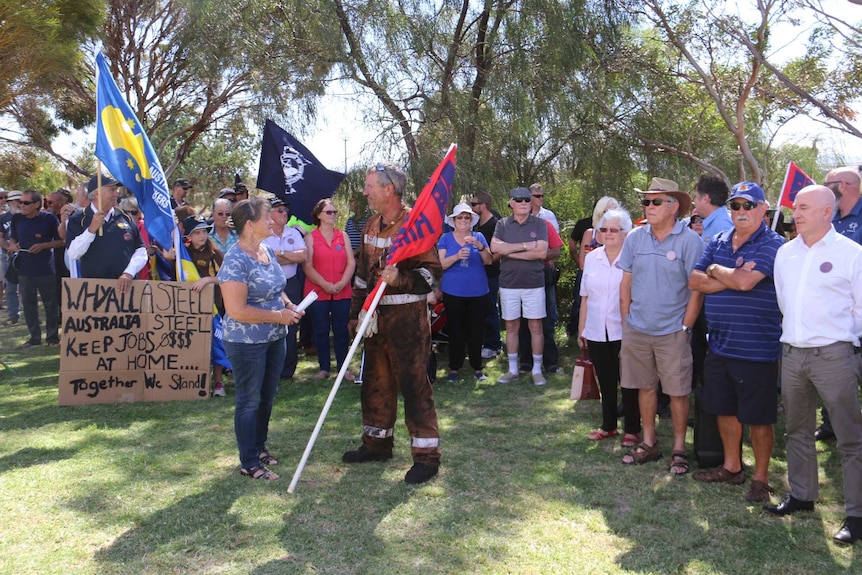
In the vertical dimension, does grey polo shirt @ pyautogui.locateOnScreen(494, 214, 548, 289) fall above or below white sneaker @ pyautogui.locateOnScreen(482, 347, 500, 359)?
above

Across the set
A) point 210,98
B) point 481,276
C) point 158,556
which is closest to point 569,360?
point 481,276

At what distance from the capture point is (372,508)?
14.6 feet

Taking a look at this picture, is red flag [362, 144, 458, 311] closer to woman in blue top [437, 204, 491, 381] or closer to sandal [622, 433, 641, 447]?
sandal [622, 433, 641, 447]

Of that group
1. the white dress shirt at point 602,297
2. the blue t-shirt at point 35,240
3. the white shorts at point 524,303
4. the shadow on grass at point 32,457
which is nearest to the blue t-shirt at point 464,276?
the white shorts at point 524,303

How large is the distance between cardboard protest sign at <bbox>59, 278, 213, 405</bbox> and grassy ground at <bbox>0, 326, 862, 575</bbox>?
48 cm

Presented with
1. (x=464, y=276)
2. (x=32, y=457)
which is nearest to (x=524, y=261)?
(x=464, y=276)

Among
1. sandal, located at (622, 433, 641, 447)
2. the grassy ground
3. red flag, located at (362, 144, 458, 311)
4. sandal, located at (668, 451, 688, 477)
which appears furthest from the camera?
sandal, located at (622, 433, 641, 447)

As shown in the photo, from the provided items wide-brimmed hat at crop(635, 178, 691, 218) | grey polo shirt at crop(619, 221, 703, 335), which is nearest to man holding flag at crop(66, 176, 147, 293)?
grey polo shirt at crop(619, 221, 703, 335)

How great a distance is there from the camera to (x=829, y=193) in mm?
3988

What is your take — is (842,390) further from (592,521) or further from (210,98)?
(210,98)

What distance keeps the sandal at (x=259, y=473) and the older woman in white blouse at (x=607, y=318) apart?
257 centimetres

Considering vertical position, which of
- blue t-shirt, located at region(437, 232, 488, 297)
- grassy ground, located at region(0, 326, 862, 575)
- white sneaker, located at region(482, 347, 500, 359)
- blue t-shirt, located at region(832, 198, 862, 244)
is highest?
blue t-shirt, located at region(832, 198, 862, 244)

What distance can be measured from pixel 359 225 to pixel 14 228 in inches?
198

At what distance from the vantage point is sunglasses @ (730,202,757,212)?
448 centimetres
